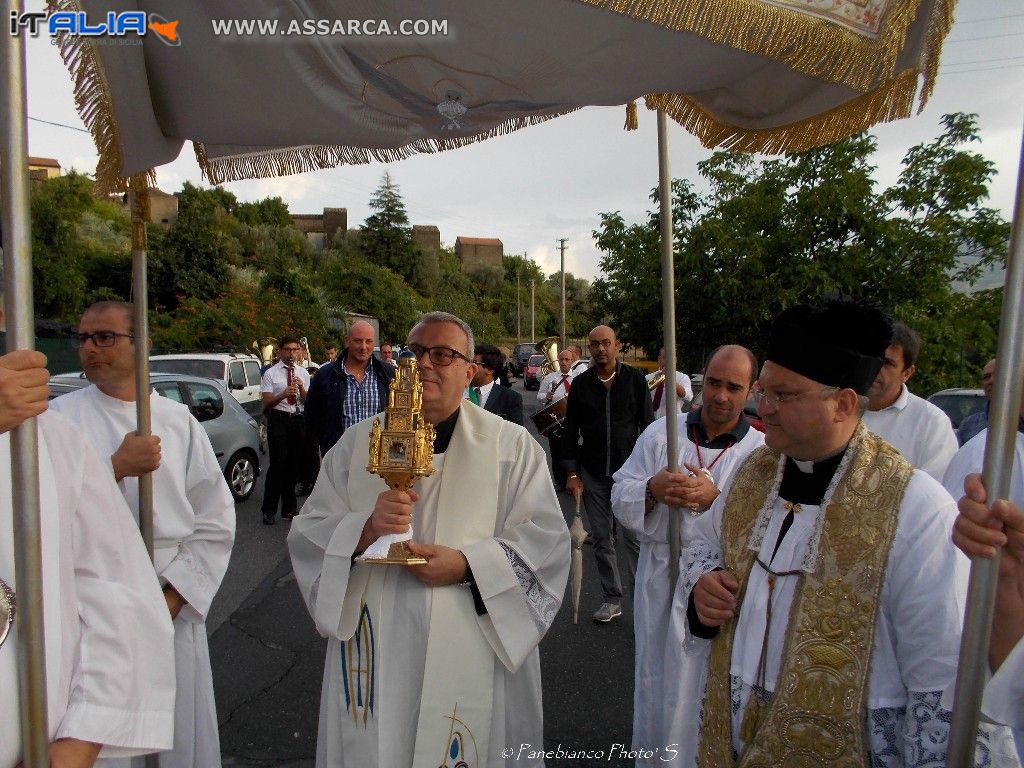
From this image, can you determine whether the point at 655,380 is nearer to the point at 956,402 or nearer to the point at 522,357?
the point at 956,402

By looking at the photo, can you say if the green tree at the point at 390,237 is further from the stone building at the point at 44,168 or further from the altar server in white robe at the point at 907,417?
the altar server in white robe at the point at 907,417

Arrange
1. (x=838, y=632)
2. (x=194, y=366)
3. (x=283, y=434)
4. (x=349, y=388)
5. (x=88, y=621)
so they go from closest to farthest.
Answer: (x=88, y=621), (x=838, y=632), (x=349, y=388), (x=283, y=434), (x=194, y=366)

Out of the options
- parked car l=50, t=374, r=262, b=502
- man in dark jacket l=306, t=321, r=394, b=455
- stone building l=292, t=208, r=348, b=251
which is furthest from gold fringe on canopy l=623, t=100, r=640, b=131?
stone building l=292, t=208, r=348, b=251

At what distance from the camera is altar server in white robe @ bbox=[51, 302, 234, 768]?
272 centimetres

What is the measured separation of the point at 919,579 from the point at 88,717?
199 centimetres

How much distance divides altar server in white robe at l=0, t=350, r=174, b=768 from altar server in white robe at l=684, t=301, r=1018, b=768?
1.48 metres

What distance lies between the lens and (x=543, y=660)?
14.9 feet

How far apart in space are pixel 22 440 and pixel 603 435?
13.5 feet

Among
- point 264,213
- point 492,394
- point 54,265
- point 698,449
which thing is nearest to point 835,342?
point 698,449

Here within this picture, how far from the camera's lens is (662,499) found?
9.72 feet

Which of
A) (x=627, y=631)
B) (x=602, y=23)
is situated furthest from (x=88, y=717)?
(x=627, y=631)

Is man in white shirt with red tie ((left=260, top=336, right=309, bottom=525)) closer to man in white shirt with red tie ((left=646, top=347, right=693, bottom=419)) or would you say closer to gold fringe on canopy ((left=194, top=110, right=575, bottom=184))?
man in white shirt with red tie ((left=646, top=347, right=693, bottom=419))

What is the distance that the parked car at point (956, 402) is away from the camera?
744cm

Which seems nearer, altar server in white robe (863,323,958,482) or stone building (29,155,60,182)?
altar server in white robe (863,323,958,482)
